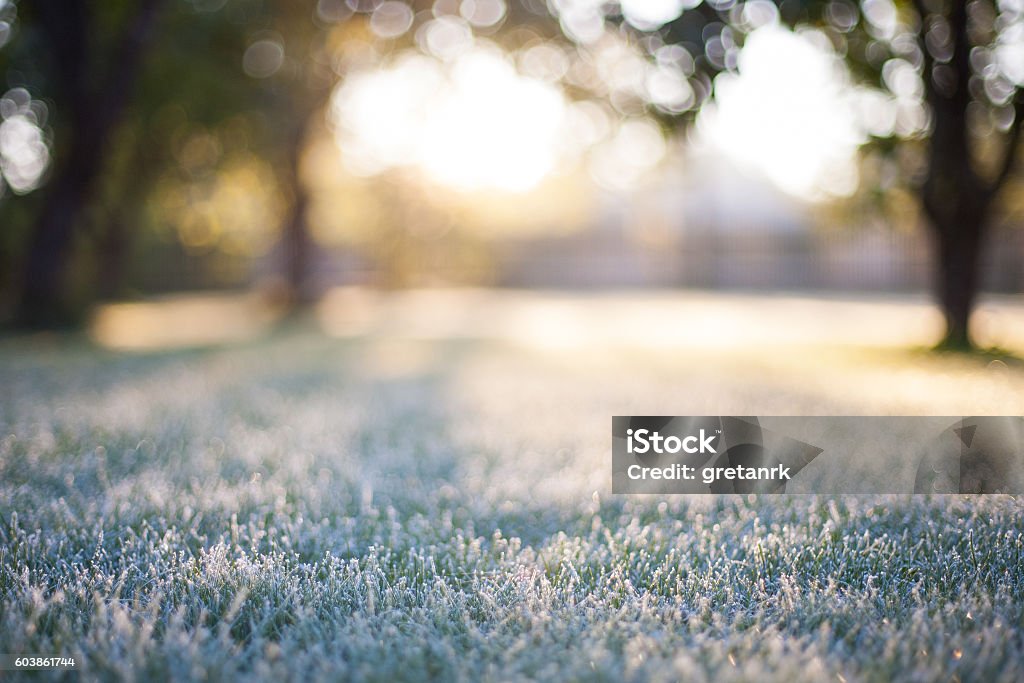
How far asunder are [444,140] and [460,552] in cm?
1388

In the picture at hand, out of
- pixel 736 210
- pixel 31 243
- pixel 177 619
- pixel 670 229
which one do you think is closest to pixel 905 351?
pixel 177 619

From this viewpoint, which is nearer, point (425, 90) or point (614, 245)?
point (425, 90)

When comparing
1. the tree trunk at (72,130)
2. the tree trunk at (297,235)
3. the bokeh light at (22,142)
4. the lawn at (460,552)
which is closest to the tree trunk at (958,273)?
the lawn at (460,552)

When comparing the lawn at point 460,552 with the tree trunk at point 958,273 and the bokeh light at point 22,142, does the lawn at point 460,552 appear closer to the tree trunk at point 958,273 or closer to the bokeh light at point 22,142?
the tree trunk at point 958,273

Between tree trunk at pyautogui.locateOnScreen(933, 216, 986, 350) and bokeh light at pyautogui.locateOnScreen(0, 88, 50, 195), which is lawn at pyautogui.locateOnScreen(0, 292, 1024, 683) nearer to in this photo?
tree trunk at pyautogui.locateOnScreen(933, 216, 986, 350)

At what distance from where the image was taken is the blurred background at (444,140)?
6777 mm

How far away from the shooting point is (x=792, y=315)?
40.7 ft

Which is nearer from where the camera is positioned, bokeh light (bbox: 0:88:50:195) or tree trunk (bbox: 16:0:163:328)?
tree trunk (bbox: 16:0:163:328)

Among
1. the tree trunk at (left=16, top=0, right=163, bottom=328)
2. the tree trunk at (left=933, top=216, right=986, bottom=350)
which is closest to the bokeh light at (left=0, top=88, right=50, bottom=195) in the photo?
the tree trunk at (left=16, top=0, right=163, bottom=328)

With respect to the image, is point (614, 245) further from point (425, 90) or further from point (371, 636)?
point (371, 636)

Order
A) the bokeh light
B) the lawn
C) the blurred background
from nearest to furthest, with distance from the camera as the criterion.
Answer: the lawn
the blurred background
the bokeh light

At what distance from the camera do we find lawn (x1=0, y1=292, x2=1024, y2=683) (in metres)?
1.36

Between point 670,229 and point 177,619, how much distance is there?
26.1 m

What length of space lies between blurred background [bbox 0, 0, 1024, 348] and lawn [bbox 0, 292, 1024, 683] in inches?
139
